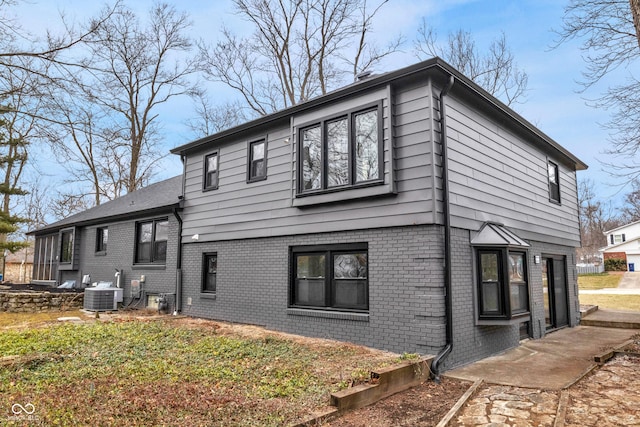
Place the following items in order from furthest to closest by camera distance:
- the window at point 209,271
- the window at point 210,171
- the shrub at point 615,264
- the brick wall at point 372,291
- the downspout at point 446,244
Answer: the shrub at point 615,264 < the window at point 210,171 < the window at point 209,271 < the brick wall at point 372,291 < the downspout at point 446,244

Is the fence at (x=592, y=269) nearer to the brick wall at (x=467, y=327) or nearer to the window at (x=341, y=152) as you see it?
the brick wall at (x=467, y=327)

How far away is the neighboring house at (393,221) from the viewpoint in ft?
21.0

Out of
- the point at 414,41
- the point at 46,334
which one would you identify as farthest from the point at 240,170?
the point at 414,41

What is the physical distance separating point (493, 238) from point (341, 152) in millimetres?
2999

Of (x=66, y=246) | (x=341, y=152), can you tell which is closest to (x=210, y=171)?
(x=341, y=152)

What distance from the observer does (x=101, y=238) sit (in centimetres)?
1491

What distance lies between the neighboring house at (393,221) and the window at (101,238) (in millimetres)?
6564

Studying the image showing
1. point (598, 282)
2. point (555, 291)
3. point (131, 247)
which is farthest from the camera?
point (598, 282)

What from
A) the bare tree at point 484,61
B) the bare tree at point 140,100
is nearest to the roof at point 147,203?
the bare tree at point 140,100

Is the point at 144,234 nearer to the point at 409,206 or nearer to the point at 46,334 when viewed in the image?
the point at 46,334

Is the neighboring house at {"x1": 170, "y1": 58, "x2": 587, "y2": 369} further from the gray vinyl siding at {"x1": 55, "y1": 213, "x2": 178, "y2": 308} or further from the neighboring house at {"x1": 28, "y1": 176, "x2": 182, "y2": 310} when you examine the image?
the neighboring house at {"x1": 28, "y1": 176, "x2": 182, "y2": 310}

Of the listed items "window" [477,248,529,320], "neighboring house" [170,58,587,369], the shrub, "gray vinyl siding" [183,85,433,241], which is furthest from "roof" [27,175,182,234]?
the shrub

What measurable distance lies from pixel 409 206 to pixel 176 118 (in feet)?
69.2

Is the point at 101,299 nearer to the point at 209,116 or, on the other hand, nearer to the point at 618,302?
the point at 209,116
